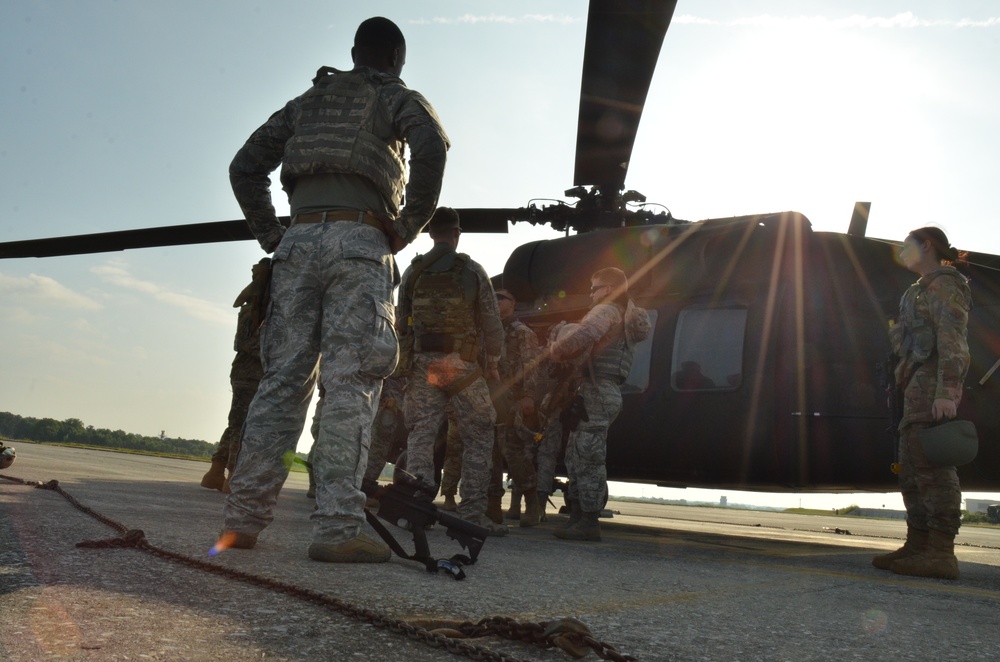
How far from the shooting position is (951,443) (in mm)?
4305

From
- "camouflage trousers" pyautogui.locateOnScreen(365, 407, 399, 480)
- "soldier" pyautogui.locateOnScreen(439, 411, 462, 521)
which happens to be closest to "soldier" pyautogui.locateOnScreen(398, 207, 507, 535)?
"soldier" pyautogui.locateOnScreen(439, 411, 462, 521)

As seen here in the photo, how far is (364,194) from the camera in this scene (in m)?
3.35

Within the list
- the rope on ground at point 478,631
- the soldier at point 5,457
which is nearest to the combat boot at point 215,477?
the soldier at point 5,457

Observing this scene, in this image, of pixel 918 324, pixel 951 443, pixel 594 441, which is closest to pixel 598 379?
pixel 594 441

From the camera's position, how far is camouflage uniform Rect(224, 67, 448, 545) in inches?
121

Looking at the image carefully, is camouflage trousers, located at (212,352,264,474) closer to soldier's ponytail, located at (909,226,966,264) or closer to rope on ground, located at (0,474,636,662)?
rope on ground, located at (0,474,636,662)

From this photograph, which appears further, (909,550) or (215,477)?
(215,477)

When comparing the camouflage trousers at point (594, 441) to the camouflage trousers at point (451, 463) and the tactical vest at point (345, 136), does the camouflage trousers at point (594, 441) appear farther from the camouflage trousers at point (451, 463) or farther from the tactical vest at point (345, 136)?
the tactical vest at point (345, 136)

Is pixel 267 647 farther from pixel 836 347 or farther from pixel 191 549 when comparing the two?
pixel 836 347

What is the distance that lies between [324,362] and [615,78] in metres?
3.35

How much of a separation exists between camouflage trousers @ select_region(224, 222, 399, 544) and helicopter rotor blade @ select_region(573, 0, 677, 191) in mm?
2407

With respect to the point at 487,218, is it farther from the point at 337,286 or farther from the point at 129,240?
the point at 337,286

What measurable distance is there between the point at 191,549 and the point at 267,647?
4.75 feet

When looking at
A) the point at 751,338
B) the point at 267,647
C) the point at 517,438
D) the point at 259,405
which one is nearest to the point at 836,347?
the point at 751,338
